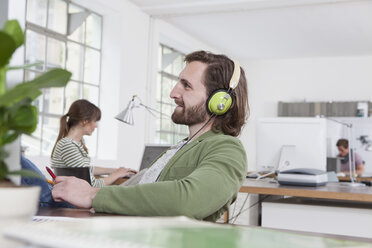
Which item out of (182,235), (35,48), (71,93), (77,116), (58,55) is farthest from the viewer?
(71,93)

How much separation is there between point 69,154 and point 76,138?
0.30 metres

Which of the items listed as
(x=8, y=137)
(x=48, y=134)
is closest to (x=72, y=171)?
(x=8, y=137)

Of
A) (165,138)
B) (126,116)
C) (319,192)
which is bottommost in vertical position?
(319,192)

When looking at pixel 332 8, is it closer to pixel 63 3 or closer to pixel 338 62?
pixel 338 62

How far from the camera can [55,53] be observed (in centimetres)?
546

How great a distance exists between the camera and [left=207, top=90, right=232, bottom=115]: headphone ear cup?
1561mm

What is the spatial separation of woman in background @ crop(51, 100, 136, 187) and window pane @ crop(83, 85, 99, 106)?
258 cm

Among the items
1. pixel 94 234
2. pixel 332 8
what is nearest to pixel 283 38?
pixel 332 8

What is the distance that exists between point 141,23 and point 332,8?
2.66m

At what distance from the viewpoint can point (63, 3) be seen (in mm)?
5582

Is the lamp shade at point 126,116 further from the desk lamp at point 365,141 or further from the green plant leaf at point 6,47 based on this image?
the desk lamp at point 365,141

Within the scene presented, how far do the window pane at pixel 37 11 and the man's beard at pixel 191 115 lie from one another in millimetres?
3988

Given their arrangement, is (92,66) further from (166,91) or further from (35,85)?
(35,85)

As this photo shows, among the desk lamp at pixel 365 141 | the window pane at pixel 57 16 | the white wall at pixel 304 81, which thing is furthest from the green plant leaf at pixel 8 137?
the white wall at pixel 304 81
